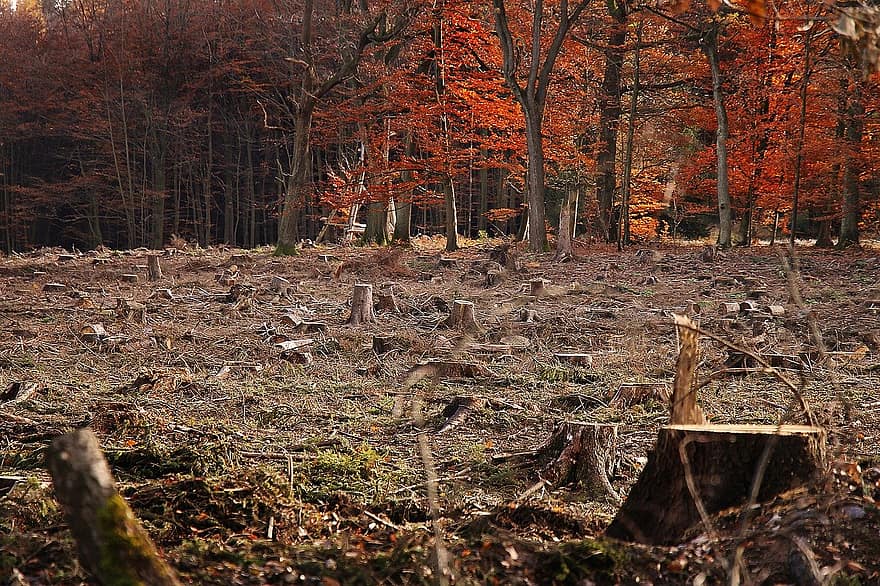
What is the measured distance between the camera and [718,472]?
2.87 metres

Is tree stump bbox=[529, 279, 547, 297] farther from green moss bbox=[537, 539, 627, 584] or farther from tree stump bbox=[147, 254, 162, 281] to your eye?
green moss bbox=[537, 539, 627, 584]

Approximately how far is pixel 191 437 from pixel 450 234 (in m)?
16.2

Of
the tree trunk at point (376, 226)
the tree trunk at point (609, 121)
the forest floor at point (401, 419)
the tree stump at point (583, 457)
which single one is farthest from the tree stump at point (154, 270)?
the tree trunk at point (609, 121)

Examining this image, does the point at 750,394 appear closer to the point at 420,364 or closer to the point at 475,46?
the point at 420,364

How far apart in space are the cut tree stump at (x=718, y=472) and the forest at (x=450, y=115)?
11.6 m

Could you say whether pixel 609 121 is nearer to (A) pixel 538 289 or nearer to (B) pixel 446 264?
(B) pixel 446 264

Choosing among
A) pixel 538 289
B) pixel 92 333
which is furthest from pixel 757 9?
pixel 538 289

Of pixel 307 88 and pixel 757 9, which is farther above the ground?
pixel 307 88

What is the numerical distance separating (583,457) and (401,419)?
1471mm

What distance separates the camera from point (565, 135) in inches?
917

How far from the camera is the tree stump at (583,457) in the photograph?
3.75 m

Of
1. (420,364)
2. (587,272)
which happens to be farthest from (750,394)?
(587,272)

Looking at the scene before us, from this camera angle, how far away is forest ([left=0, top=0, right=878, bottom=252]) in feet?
62.4

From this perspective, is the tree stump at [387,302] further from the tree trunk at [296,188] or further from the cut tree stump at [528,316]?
the tree trunk at [296,188]
